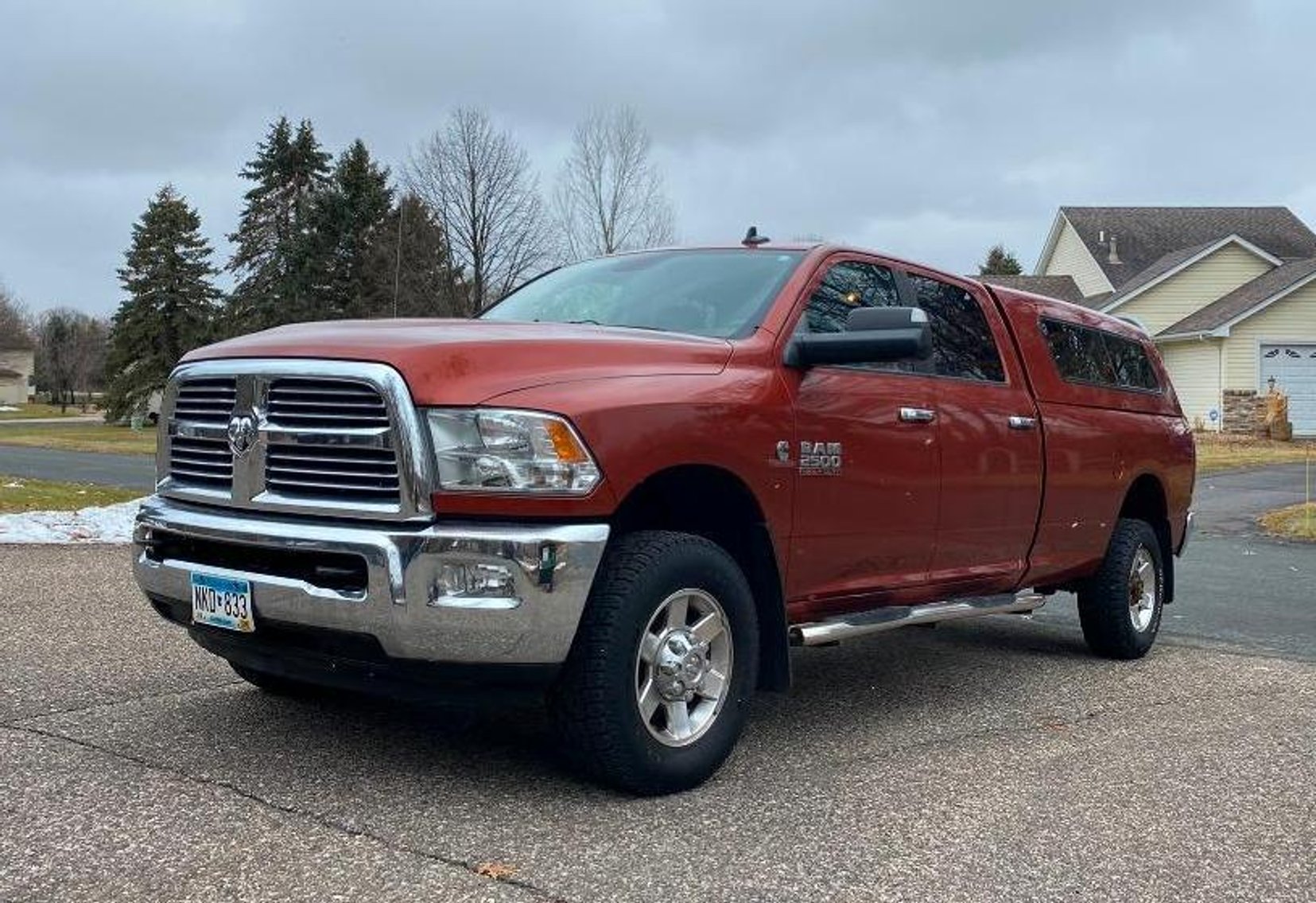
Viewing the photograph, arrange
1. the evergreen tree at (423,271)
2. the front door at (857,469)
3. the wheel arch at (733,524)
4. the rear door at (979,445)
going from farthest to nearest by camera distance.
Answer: the evergreen tree at (423,271) < the rear door at (979,445) < the front door at (857,469) < the wheel arch at (733,524)

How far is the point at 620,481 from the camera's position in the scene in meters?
3.90

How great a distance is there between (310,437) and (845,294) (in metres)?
2.32

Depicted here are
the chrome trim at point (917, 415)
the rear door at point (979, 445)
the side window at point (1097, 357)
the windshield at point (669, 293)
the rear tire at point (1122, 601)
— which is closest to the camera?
the windshield at point (669, 293)

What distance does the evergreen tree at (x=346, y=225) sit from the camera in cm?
4625

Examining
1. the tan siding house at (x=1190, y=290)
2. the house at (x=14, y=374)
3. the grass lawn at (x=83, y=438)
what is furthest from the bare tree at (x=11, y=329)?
the tan siding house at (x=1190, y=290)

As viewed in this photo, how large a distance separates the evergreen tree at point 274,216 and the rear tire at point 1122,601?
142 feet

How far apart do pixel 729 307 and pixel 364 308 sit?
1569 inches

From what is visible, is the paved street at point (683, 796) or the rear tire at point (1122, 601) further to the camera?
the rear tire at point (1122, 601)

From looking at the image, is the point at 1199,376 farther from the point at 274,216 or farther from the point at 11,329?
the point at 11,329

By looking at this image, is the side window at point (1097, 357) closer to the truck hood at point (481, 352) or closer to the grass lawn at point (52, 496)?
the truck hood at point (481, 352)

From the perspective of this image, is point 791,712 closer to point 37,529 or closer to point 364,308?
point 37,529

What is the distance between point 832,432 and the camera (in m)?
4.73

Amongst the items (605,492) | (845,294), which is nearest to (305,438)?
(605,492)

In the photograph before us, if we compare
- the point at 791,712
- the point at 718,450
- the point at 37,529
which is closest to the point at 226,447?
the point at 718,450
